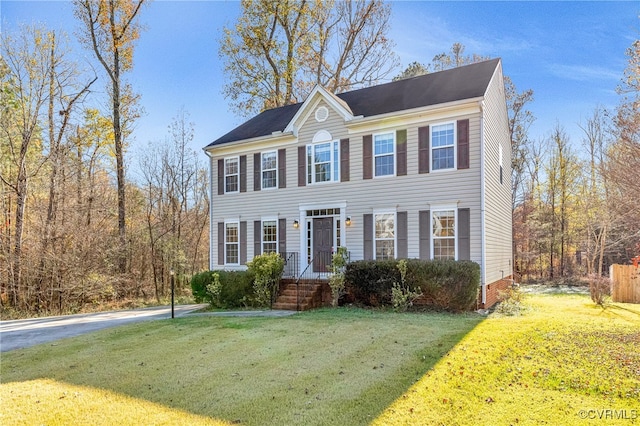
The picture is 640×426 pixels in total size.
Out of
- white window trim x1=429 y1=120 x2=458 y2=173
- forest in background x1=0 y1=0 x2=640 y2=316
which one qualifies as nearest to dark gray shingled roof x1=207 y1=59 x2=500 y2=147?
white window trim x1=429 y1=120 x2=458 y2=173

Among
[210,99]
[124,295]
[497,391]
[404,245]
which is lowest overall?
[124,295]

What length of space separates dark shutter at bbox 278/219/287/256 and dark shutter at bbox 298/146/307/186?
157 centimetres

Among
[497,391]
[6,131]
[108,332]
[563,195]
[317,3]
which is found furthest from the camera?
[563,195]

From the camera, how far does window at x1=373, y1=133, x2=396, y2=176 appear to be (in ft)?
41.1

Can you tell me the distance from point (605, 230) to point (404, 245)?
13.1 m

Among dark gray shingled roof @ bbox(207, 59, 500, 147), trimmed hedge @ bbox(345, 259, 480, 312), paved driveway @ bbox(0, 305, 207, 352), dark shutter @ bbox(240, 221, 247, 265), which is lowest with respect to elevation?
paved driveway @ bbox(0, 305, 207, 352)

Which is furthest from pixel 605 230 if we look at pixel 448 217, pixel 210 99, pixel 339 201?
pixel 210 99

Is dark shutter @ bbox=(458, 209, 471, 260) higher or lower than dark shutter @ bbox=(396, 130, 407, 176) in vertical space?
lower

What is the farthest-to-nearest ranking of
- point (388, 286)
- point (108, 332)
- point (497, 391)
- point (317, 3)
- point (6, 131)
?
1. point (317, 3)
2. point (6, 131)
3. point (388, 286)
4. point (108, 332)
5. point (497, 391)

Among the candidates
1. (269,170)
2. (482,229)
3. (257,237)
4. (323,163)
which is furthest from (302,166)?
(482,229)

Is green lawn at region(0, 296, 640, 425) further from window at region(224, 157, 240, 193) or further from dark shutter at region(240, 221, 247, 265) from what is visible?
window at region(224, 157, 240, 193)

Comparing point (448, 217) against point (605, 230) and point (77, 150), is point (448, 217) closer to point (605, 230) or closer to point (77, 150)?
point (605, 230)

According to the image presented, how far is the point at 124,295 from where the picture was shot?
17516 mm

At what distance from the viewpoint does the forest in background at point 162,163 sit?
14.0 meters
